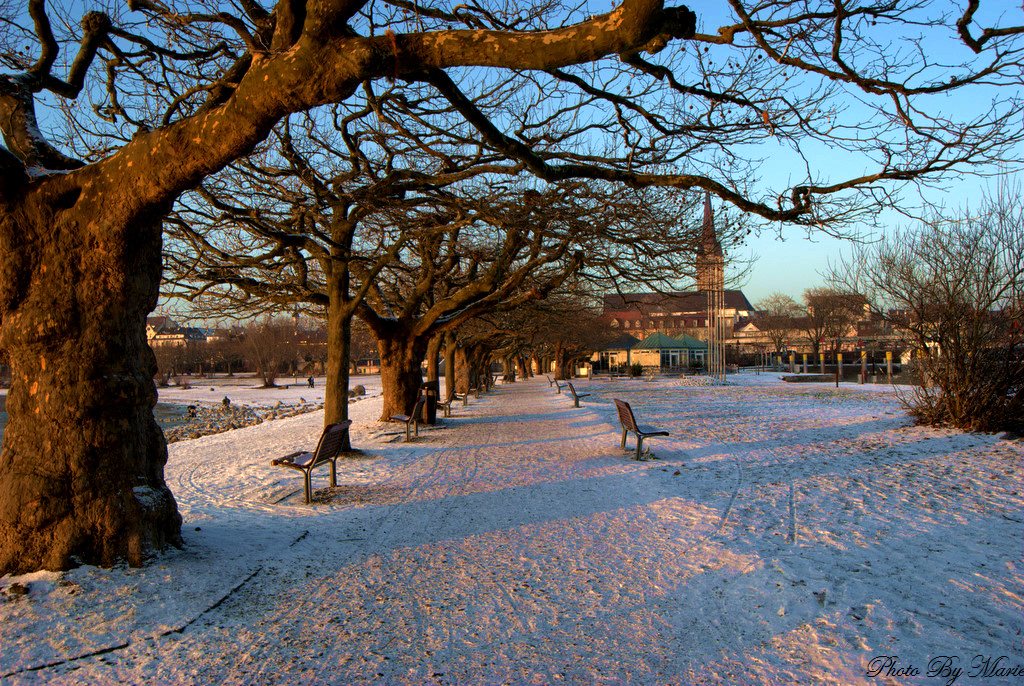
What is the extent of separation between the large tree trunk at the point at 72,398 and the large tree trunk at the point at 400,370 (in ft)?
36.4

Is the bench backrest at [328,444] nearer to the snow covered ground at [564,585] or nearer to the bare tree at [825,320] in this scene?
the snow covered ground at [564,585]

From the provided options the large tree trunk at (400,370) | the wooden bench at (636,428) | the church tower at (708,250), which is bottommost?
the wooden bench at (636,428)

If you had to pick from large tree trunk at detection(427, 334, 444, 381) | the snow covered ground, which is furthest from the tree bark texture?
large tree trunk at detection(427, 334, 444, 381)

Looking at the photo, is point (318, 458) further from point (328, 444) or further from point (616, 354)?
point (616, 354)

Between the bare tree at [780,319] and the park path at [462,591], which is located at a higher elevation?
the bare tree at [780,319]

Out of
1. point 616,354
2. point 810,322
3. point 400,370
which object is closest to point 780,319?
point 810,322

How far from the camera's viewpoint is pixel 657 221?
30.4 ft

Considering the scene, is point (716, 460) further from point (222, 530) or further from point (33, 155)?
point (33, 155)

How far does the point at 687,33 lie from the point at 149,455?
4907mm

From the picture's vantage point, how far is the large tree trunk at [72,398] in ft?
14.4

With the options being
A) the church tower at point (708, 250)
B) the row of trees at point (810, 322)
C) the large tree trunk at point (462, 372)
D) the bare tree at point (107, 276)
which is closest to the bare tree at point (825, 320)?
the row of trees at point (810, 322)

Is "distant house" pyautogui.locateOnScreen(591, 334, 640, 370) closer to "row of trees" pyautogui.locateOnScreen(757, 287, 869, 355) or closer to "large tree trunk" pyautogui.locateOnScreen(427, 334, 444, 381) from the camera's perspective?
"row of trees" pyautogui.locateOnScreen(757, 287, 869, 355)

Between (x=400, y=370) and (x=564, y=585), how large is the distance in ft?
39.6

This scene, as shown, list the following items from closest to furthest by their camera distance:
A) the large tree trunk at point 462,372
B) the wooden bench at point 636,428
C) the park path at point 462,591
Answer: the park path at point 462,591 → the wooden bench at point 636,428 → the large tree trunk at point 462,372
